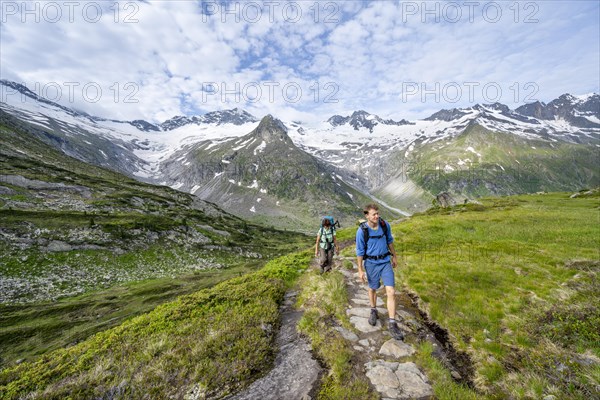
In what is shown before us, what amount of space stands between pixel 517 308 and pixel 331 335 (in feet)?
25.1

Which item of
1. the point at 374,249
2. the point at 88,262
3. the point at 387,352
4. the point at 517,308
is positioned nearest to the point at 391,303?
the point at 387,352

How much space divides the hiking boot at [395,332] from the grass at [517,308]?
187 centimetres

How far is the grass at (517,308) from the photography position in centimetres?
721

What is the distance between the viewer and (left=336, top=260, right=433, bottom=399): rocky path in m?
6.95

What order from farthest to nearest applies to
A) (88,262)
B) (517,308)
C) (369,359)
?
(88,262)
(517,308)
(369,359)

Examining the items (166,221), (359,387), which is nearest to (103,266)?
(166,221)

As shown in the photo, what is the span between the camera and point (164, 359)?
7.68 m

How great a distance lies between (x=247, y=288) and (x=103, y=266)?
60.5 metres

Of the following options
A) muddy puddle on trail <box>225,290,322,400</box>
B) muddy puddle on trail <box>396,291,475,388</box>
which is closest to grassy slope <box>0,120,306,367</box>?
muddy puddle on trail <box>225,290,322,400</box>

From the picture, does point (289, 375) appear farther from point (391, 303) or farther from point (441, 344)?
point (441, 344)

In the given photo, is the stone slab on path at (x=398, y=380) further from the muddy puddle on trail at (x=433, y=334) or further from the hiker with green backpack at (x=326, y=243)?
the hiker with green backpack at (x=326, y=243)

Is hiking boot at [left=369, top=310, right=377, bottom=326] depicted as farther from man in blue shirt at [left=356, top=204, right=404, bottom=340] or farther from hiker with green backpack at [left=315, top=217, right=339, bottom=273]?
hiker with green backpack at [left=315, top=217, right=339, bottom=273]

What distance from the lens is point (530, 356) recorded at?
8.08 meters

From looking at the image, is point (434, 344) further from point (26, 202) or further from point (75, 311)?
point (26, 202)
